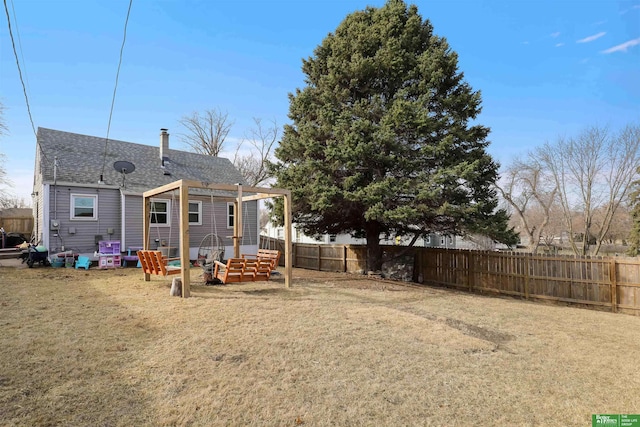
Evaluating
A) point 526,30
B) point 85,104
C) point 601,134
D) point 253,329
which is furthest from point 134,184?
point 601,134

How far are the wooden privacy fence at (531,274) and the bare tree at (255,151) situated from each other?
21.4 metres

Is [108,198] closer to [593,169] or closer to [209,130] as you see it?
[209,130]

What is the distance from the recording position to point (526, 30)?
44.6 feet


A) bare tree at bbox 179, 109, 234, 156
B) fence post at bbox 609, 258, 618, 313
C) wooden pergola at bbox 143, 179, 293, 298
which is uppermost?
bare tree at bbox 179, 109, 234, 156

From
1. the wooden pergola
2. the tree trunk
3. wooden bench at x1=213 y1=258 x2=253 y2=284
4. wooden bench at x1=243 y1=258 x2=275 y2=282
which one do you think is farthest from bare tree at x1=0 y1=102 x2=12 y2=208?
the tree trunk

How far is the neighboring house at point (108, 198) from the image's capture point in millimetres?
13070

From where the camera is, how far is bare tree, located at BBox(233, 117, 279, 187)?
3375cm

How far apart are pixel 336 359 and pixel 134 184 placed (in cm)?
1436

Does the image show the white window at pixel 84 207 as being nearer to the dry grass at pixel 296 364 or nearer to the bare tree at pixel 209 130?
the dry grass at pixel 296 364

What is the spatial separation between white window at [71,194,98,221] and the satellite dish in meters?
2.04

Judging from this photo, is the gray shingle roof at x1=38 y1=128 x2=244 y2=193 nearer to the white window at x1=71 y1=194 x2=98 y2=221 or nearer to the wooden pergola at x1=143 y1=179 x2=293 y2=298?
the white window at x1=71 y1=194 x2=98 y2=221

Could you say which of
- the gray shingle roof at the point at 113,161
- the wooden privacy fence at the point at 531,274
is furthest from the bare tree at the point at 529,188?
the gray shingle roof at the point at 113,161

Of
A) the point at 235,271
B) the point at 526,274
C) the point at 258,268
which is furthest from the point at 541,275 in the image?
the point at 235,271

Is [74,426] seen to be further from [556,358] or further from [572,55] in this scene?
[572,55]
